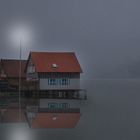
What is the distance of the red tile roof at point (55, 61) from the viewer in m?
50.5

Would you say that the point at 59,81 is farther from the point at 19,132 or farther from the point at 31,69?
the point at 19,132

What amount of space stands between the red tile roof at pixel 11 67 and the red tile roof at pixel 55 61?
5192mm

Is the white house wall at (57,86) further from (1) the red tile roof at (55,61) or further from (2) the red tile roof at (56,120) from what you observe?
(2) the red tile roof at (56,120)

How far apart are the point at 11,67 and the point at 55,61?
396 inches

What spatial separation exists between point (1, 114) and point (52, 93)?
20483 mm

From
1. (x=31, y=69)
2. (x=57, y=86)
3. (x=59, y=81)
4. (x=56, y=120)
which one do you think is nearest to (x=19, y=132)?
(x=56, y=120)

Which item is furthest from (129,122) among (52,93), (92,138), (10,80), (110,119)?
(10,80)

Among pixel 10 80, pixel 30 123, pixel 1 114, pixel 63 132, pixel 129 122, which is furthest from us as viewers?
pixel 10 80

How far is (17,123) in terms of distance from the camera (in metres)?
24.7

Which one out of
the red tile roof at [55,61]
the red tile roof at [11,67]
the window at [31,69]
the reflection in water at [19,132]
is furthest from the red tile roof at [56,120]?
the red tile roof at [11,67]

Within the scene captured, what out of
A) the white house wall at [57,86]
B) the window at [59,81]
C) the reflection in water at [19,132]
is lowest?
the reflection in water at [19,132]

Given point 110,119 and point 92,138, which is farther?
point 110,119

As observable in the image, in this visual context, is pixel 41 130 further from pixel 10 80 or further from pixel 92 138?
pixel 10 80

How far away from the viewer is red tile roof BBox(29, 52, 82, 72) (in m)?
50.5
